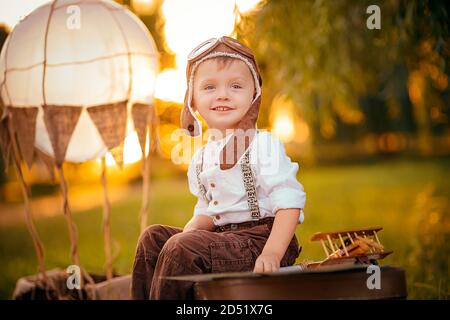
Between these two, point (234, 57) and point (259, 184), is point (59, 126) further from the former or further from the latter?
point (259, 184)

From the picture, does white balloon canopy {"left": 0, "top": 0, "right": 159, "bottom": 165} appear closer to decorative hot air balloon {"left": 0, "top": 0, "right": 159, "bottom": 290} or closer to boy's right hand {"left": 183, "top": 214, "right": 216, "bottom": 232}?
decorative hot air balloon {"left": 0, "top": 0, "right": 159, "bottom": 290}

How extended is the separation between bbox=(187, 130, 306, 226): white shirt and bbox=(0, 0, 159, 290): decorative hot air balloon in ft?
3.07

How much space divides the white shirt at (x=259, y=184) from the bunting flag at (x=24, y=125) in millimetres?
1081

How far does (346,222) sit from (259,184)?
15.9 feet

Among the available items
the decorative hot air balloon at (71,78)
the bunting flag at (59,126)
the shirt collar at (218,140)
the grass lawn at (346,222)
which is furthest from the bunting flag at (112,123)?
the shirt collar at (218,140)

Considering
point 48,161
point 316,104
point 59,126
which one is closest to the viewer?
point 59,126

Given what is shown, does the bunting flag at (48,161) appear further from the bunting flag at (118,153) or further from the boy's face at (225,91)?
the boy's face at (225,91)

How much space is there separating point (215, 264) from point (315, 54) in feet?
9.60

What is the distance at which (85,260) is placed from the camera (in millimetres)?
5961

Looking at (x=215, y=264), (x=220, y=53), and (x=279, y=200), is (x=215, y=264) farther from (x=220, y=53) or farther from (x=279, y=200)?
(x=220, y=53)

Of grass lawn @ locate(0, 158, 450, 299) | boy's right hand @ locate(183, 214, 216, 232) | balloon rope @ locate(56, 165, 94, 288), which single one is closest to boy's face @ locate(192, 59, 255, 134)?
boy's right hand @ locate(183, 214, 216, 232)

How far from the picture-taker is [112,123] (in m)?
3.22

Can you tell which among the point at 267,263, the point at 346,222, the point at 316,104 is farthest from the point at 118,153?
the point at 346,222
